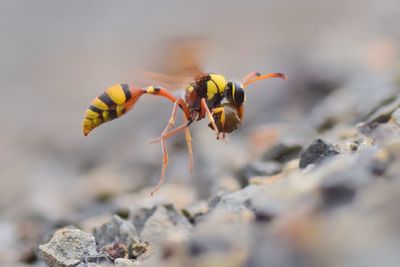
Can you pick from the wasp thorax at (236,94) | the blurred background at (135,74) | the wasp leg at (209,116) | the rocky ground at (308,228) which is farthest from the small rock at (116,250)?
the blurred background at (135,74)

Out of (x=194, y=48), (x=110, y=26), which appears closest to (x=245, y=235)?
(x=194, y=48)

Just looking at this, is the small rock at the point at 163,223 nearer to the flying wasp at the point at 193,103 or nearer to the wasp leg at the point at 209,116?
the flying wasp at the point at 193,103

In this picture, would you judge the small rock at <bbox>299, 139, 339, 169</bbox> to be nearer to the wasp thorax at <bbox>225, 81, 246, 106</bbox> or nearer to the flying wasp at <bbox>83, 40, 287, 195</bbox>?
the flying wasp at <bbox>83, 40, 287, 195</bbox>

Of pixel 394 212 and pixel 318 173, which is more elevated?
pixel 318 173

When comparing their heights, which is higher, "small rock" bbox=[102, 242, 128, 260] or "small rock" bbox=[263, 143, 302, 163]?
"small rock" bbox=[263, 143, 302, 163]

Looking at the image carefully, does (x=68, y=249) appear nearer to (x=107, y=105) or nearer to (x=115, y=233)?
(x=115, y=233)

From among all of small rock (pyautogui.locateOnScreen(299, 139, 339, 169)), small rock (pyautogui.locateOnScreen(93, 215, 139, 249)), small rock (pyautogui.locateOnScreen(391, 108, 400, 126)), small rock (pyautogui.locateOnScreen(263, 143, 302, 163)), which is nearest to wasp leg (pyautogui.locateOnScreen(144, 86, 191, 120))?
small rock (pyautogui.locateOnScreen(93, 215, 139, 249))

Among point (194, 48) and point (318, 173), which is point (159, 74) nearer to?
point (194, 48)
